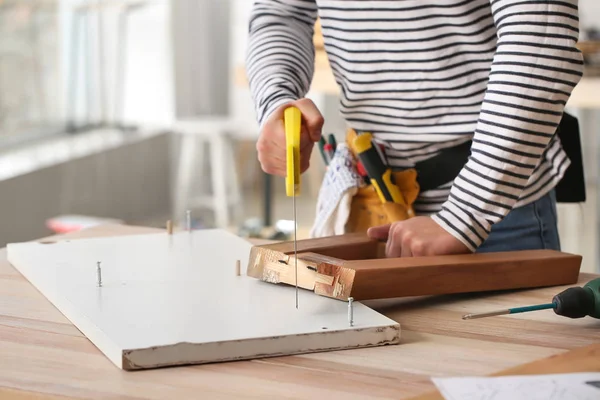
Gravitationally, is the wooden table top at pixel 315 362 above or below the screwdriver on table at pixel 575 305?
below

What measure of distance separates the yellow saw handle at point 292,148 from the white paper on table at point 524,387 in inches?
11.7

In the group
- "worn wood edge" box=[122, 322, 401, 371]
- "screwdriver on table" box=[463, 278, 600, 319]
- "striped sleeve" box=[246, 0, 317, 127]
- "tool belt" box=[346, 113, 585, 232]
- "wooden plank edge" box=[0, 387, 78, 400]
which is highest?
"striped sleeve" box=[246, 0, 317, 127]

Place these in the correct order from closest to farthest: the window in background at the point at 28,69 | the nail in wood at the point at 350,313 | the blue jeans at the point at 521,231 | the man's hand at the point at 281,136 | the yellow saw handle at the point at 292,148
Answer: the nail in wood at the point at 350,313
the yellow saw handle at the point at 292,148
the man's hand at the point at 281,136
the blue jeans at the point at 521,231
the window in background at the point at 28,69

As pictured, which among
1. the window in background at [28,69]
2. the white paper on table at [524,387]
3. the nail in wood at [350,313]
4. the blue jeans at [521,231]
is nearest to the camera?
the white paper on table at [524,387]

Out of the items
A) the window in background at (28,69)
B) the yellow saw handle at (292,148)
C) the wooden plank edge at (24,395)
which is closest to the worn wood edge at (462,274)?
the yellow saw handle at (292,148)

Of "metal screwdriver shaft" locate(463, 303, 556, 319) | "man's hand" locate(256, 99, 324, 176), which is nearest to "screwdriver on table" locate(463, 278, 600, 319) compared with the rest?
"metal screwdriver shaft" locate(463, 303, 556, 319)

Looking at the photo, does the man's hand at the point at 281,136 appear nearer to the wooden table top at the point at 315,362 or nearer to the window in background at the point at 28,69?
the wooden table top at the point at 315,362

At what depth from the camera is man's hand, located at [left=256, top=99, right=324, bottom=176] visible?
1.04 metres

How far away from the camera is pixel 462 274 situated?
971 mm

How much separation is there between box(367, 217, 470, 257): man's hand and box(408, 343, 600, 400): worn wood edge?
9.8 inches

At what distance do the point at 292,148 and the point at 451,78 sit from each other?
1.06ft

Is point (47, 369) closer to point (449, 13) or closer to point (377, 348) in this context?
point (377, 348)

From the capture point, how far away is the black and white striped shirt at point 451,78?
0.99 m

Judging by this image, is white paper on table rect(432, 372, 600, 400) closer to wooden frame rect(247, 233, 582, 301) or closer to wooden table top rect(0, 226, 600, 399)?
wooden table top rect(0, 226, 600, 399)
